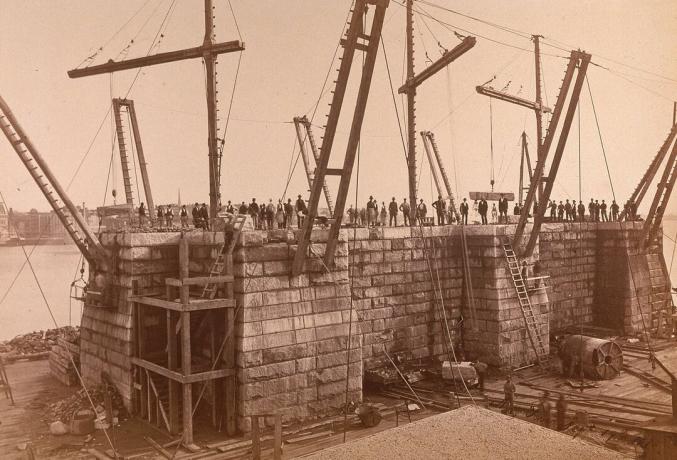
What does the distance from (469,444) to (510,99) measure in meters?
20.4

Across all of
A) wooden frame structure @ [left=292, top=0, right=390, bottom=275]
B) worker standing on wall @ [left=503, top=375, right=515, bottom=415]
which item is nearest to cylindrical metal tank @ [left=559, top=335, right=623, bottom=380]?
worker standing on wall @ [left=503, top=375, right=515, bottom=415]

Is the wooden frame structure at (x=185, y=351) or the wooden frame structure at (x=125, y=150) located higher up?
the wooden frame structure at (x=125, y=150)

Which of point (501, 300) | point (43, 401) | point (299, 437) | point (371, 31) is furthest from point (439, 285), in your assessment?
point (43, 401)

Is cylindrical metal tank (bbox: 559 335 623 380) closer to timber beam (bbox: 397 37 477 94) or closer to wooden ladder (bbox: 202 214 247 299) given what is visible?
timber beam (bbox: 397 37 477 94)

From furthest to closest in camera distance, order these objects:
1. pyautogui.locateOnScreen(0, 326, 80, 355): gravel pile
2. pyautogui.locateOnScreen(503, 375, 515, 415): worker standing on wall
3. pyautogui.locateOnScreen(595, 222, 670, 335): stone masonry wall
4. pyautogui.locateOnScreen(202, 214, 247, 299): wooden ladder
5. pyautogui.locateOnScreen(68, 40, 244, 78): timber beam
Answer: pyautogui.locateOnScreen(595, 222, 670, 335): stone masonry wall, pyautogui.locateOnScreen(0, 326, 80, 355): gravel pile, pyautogui.locateOnScreen(68, 40, 244, 78): timber beam, pyautogui.locateOnScreen(503, 375, 515, 415): worker standing on wall, pyautogui.locateOnScreen(202, 214, 247, 299): wooden ladder

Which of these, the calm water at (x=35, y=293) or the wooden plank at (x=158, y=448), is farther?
the calm water at (x=35, y=293)

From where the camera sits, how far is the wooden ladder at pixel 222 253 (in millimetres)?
13219

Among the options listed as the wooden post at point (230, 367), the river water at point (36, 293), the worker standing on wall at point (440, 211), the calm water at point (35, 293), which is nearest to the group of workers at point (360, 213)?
the worker standing on wall at point (440, 211)

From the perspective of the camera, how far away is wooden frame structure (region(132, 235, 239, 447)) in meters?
12.4

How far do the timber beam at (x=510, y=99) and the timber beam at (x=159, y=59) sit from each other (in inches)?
405

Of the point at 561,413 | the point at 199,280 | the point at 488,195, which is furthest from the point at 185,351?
the point at 488,195

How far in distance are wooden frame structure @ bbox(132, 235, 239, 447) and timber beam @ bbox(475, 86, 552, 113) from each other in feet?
42.0

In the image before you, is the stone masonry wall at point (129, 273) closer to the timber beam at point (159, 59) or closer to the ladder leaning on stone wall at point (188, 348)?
the ladder leaning on stone wall at point (188, 348)

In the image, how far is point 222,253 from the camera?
1358cm
